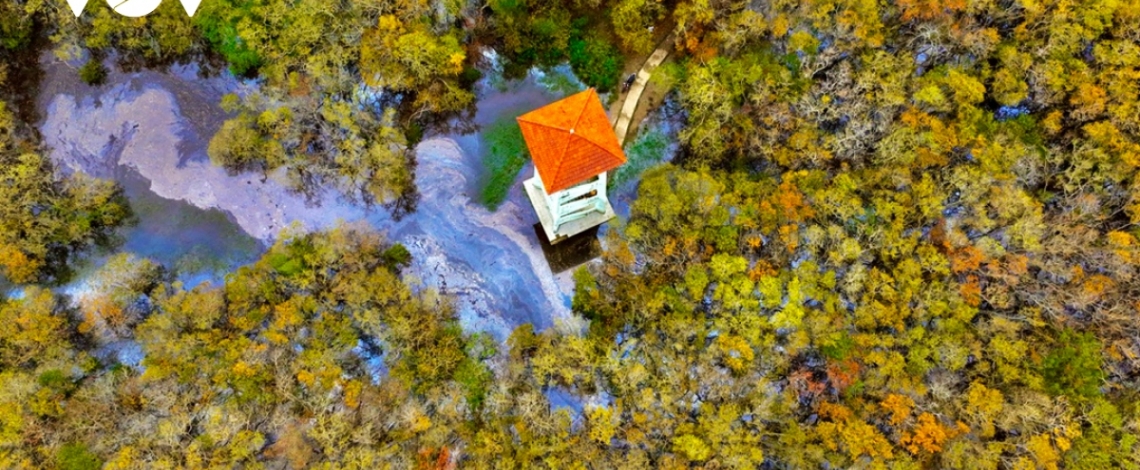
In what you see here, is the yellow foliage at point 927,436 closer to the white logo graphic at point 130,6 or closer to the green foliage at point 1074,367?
the green foliage at point 1074,367

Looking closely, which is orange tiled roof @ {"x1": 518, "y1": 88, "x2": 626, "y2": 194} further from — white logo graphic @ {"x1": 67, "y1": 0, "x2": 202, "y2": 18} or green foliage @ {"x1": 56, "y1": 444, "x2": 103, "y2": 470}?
green foliage @ {"x1": 56, "y1": 444, "x2": 103, "y2": 470}

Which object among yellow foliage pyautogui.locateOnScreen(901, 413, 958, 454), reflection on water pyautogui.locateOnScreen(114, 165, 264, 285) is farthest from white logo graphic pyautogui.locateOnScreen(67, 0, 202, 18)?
yellow foliage pyautogui.locateOnScreen(901, 413, 958, 454)

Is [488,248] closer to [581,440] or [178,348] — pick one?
[581,440]

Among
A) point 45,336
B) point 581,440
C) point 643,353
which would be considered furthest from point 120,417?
point 643,353

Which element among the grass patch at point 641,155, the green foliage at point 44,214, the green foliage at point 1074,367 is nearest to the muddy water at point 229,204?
the green foliage at point 44,214

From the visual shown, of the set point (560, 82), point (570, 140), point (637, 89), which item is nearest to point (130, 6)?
point (560, 82)

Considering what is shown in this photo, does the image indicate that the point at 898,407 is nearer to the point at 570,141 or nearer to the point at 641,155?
the point at 641,155

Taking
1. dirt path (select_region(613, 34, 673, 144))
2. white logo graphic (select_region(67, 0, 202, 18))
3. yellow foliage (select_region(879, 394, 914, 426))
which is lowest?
yellow foliage (select_region(879, 394, 914, 426))
